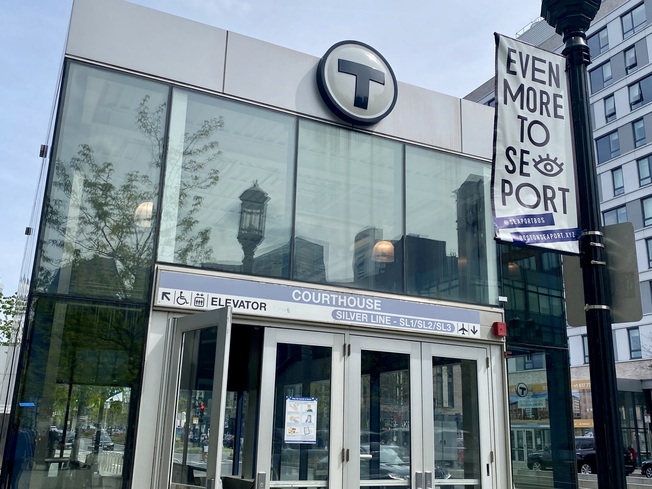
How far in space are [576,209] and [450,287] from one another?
17.0 ft

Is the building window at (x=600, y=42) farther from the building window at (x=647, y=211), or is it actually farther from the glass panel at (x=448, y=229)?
the glass panel at (x=448, y=229)

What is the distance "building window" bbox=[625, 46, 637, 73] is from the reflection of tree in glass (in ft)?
142

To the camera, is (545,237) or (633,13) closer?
(545,237)

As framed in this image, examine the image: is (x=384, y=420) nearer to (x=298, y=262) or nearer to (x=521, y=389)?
(x=298, y=262)

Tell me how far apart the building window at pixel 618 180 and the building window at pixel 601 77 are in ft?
20.8

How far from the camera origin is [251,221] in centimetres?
924

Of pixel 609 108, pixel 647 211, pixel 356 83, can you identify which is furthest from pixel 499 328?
pixel 609 108

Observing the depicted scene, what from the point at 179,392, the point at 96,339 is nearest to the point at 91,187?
the point at 96,339

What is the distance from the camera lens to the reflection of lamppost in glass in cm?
905

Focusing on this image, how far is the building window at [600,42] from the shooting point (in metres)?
47.3

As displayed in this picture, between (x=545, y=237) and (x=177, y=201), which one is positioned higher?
(x=177, y=201)

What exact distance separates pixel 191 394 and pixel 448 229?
5.03 meters

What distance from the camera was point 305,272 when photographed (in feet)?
30.7

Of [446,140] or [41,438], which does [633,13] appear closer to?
[446,140]
